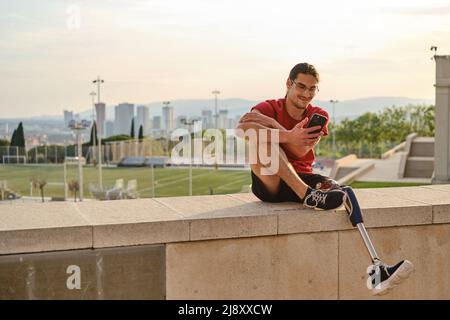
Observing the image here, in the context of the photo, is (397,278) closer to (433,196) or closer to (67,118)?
(433,196)

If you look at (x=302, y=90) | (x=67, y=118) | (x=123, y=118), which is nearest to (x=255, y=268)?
(x=302, y=90)

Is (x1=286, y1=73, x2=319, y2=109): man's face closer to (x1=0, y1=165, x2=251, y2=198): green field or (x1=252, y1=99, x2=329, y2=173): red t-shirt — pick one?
(x1=252, y1=99, x2=329, y2=173): red t-shirt

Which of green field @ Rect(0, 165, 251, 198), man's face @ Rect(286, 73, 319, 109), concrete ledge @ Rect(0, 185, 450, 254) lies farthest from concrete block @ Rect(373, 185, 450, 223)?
green field @ Rect(0, 165, 251, 198)

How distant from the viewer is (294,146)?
12.0ft

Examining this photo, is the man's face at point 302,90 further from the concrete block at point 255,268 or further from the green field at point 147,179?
the green field at point 147,179

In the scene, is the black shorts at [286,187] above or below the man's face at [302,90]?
below

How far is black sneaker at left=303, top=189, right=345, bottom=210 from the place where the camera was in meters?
3.51

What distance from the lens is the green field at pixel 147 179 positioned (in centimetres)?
3603

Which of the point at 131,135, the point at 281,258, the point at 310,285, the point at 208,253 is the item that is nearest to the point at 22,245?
the point at 208,253

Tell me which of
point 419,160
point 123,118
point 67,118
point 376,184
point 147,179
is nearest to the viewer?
point 376,184

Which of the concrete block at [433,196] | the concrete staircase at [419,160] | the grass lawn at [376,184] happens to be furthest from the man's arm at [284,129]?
the concrete staircase at [419,160]

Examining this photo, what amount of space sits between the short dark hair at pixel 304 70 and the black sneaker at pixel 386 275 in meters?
1.21

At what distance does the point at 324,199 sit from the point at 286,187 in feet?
1.01

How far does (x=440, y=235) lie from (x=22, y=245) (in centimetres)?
255
